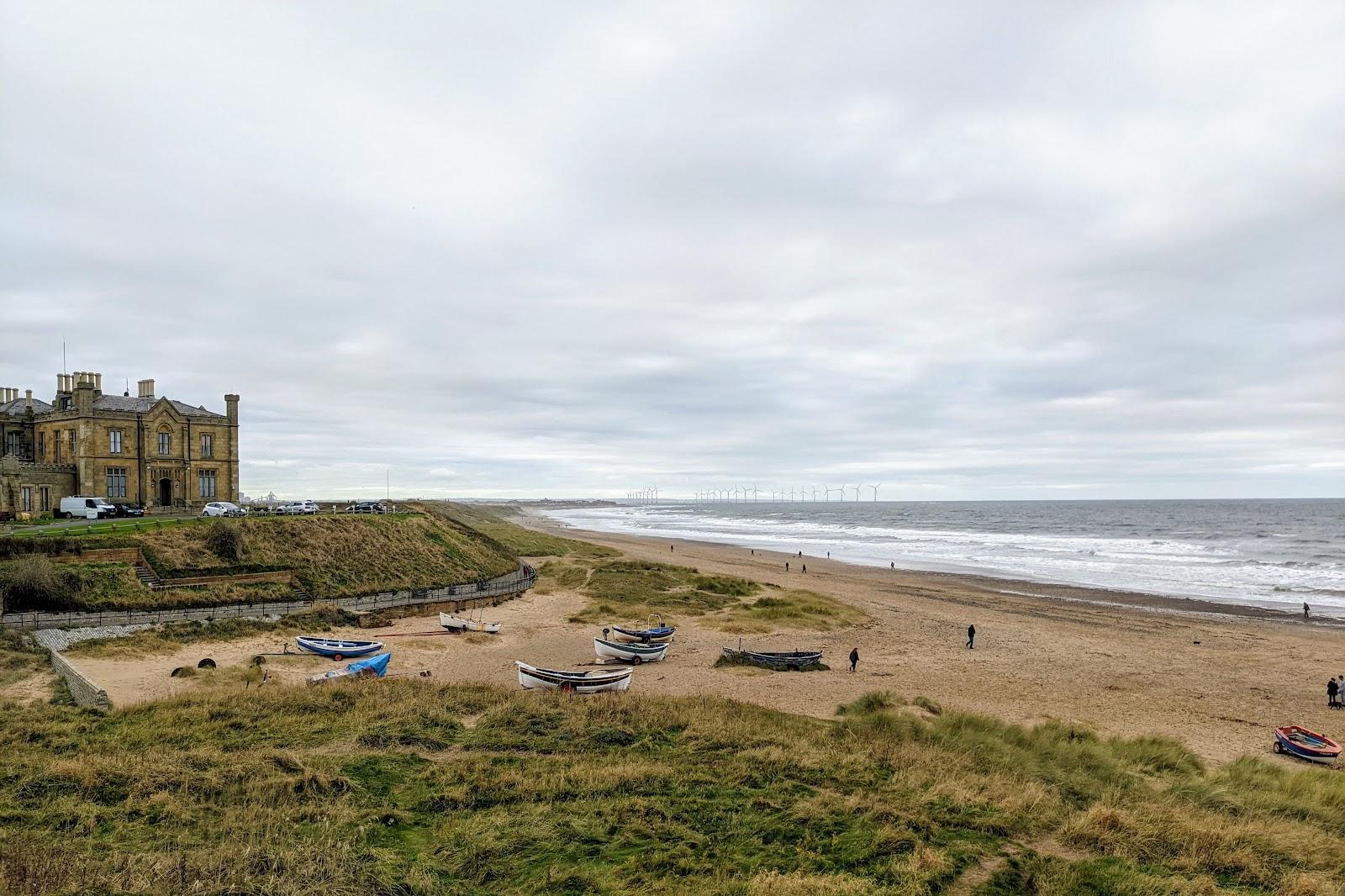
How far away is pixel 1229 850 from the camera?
453 inches

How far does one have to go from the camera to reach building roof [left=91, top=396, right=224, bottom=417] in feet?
158

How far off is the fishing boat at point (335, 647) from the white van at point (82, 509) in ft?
81.7

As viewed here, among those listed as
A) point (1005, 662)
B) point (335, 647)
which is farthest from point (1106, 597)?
point (335, 647)

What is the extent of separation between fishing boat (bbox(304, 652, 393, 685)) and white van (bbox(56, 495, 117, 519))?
2889 cm

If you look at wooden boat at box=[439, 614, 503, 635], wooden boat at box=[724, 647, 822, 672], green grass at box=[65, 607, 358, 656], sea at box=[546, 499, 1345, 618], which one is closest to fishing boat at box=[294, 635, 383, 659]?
green grass at box=[65, 607, 358, 656]

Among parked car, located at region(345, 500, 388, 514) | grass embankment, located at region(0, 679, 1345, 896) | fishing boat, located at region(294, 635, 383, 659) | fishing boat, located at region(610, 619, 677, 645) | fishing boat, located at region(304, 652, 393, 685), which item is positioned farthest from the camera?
parked car, located at region(345, 500, 388, 514)

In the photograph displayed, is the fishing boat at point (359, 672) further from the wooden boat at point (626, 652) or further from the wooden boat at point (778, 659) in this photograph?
the wooden boat at point (778, 659)

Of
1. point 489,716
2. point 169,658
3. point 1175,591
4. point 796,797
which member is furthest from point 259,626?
point 1175,591

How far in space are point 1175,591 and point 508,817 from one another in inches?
2249

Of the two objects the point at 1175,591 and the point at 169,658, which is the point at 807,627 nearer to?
the point at 169,658

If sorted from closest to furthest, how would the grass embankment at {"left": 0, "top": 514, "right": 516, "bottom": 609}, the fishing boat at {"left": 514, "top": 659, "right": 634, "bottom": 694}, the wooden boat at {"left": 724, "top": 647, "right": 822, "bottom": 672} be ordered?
the fishing boat at {"left": 514, "top": 659, "right": 634, "bottom": 694} < the wooden boat at {"left": 724, "top": 647, "right": 822, "bottom": 672} < the grass embankment at {"left": 0, "top": 514, "right": 516, "bottom": 609}

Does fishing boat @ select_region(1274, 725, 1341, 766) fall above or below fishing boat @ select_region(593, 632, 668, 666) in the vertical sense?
below

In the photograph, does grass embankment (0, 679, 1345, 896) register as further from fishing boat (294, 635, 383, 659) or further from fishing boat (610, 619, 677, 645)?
fishing boat (610, 619, 677, 645)

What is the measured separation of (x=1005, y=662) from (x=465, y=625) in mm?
24248
